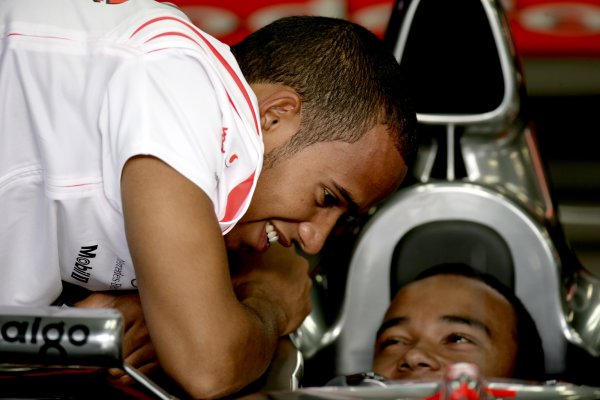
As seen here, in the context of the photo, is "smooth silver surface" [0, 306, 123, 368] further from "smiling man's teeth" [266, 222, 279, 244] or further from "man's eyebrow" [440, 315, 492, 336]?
"man's eyebrow" [440, 315, 492, 336]

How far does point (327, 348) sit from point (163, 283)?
57cm

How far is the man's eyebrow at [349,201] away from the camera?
1.00m

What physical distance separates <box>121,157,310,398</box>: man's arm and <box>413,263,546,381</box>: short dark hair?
506 millimetres

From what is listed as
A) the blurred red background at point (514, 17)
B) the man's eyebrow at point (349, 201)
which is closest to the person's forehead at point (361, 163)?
the man's eyebrow at point (349, 201)

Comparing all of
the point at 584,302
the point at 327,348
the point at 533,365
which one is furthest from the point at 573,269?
the point at 327,348

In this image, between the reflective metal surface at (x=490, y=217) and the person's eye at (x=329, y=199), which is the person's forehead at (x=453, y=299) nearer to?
the reflective metal surface at (x=490, y=217)

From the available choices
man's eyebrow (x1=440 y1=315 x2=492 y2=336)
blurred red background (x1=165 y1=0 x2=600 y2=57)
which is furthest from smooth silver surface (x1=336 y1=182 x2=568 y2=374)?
blurred red background (x1=165 y1=0 x2=600 y2=57)

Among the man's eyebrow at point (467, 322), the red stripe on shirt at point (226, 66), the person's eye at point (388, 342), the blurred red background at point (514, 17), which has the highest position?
the red stripe on shirt at point (226, 66)

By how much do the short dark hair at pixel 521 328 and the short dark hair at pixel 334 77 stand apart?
1.05 feet

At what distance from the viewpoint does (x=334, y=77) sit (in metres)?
1.03

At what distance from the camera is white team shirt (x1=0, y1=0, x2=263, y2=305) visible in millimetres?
880

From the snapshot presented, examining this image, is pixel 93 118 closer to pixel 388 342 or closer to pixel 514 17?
pixel 388 342

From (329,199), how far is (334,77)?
135 mm

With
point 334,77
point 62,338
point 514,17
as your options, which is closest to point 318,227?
point 334,77
